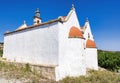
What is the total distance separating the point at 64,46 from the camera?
1608 cm

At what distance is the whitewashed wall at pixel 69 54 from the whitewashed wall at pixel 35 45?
2.39 feet

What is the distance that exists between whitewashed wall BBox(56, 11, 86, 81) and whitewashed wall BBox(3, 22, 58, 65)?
28.7 inches

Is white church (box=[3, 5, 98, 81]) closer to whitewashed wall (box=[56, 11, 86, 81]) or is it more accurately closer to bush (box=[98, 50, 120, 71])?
whitewashed wall (box=[56, 11, 86, 81])

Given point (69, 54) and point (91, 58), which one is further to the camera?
point (91, 58)

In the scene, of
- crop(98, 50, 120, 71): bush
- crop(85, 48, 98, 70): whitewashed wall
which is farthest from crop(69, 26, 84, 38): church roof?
crop(98, 50, 120, 71): bush

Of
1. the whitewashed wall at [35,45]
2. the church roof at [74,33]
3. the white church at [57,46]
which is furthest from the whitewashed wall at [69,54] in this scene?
the whitewashed wall at [35,45]

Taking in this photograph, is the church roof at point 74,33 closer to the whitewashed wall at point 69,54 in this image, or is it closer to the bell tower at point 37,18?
the whitewashed wall at point 69,54

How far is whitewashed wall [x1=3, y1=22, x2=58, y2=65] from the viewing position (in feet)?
51.7

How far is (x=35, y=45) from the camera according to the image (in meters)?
17.7

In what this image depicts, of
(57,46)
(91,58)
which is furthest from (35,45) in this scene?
(91,58)

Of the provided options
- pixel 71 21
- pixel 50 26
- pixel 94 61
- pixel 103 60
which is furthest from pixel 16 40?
pixel 103 60

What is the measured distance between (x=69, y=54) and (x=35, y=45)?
434 cm

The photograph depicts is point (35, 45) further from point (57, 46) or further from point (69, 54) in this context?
point (69, 54)

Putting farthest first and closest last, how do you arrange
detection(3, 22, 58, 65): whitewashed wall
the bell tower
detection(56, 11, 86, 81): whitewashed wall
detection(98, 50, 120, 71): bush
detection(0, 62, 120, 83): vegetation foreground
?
detection(98, 50, 120, 71): bush, the bell tower, detection(3, 22, 58, 65): whitewashed wall, detection(56, 11, 86, 81): whitewashed wall, detection(0, 62, 120, 83): vegetation foreground
